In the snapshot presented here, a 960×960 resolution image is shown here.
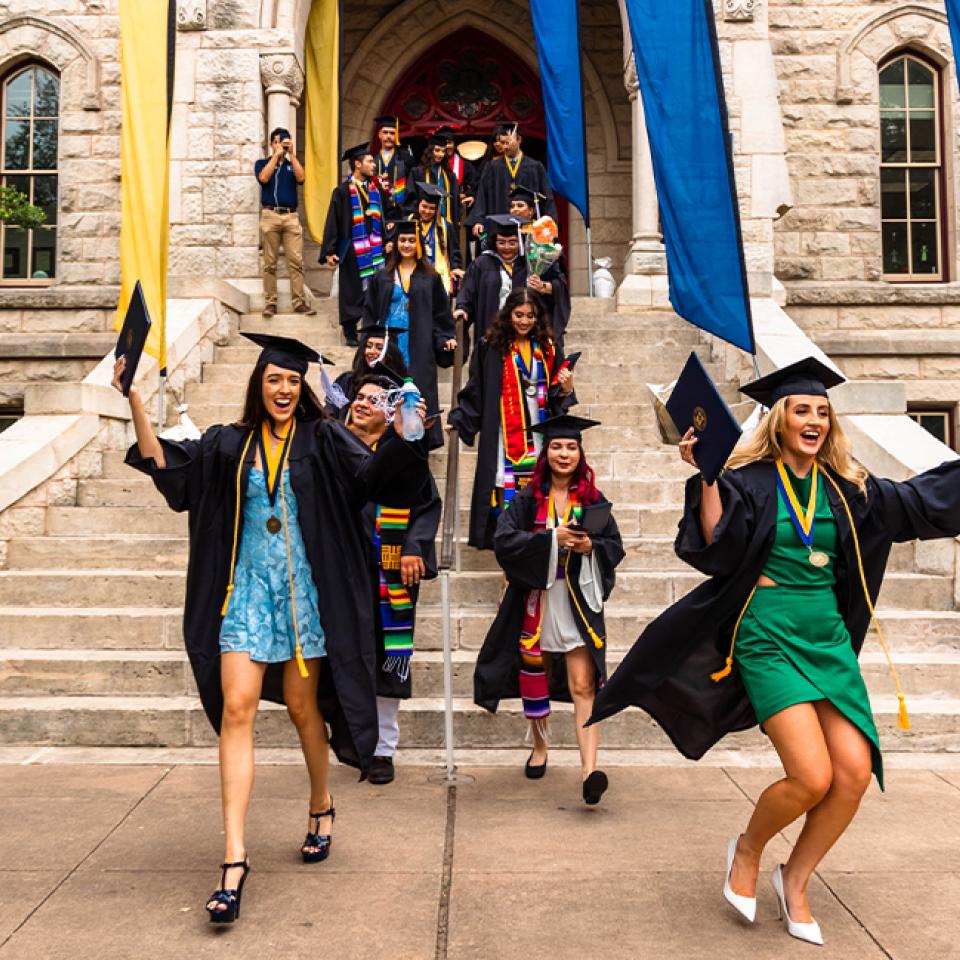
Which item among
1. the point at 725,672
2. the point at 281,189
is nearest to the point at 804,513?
the point at 725,672

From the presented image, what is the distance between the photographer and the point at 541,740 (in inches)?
217

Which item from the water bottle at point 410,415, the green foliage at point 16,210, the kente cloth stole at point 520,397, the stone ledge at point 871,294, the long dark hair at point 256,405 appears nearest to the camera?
the water bottle at point 410,415

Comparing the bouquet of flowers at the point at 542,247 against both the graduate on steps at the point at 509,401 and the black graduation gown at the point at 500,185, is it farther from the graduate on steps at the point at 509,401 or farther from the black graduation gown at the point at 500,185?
the black graduation gown at the point at 500,185

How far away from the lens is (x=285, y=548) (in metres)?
4.23

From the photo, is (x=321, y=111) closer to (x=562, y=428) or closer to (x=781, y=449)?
(x=562, y=428)

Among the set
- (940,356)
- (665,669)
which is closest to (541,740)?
(665,669)

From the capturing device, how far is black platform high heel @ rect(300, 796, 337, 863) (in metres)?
4.26

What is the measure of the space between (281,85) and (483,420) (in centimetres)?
704

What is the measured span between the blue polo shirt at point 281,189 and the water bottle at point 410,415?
8.43 meters

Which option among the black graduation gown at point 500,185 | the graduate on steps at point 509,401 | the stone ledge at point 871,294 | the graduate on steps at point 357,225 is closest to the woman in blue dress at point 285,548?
the graduate on steps at point 509,401

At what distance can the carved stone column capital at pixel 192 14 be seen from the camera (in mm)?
12523

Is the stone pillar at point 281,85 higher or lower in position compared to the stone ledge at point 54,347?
higher

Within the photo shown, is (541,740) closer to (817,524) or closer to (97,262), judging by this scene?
(817,524)

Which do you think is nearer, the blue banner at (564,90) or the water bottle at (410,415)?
the water bottle at (410,415)
